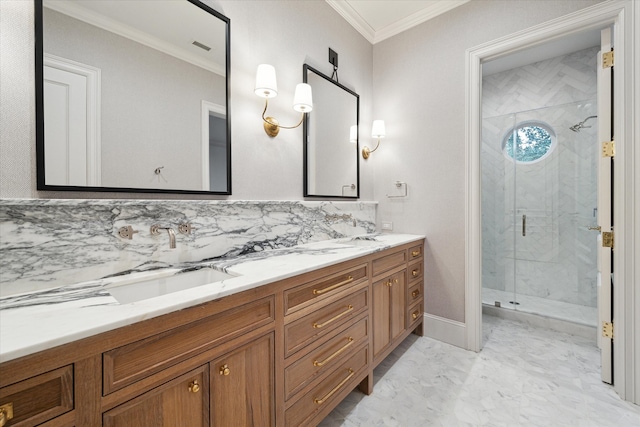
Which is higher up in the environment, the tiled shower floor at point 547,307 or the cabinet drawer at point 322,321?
the cabinet drawer at point 322,321

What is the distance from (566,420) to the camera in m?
1.52

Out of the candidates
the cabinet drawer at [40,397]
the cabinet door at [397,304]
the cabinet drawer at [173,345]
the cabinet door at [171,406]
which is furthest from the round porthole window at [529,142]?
the cabinet drawer at [40,397]

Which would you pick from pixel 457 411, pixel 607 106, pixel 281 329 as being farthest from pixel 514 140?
pixel 281 329

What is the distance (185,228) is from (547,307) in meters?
3.58


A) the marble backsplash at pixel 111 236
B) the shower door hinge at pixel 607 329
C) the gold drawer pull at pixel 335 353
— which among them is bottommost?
the shower door hinge at pixel 607 329

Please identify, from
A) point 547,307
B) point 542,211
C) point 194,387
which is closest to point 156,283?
point 194,387

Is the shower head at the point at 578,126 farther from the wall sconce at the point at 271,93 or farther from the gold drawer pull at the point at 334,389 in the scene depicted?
the gold drawer pull at the point at 334,389

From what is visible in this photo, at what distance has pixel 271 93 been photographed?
66.9 inches

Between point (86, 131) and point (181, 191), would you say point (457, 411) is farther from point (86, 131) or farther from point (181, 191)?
point (86, 131)

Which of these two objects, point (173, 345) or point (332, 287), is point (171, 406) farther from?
point (332, 287)

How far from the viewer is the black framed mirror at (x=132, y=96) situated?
3.48ft

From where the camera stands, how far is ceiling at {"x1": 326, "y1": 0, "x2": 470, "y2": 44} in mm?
2391

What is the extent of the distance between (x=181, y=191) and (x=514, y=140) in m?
3.72

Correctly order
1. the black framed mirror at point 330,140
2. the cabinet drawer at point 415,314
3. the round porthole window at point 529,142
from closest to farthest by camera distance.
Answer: the black framed mirror at point 330,140 < the cabinet drawer at point 415,314 < the round porthole window at point 529,142
